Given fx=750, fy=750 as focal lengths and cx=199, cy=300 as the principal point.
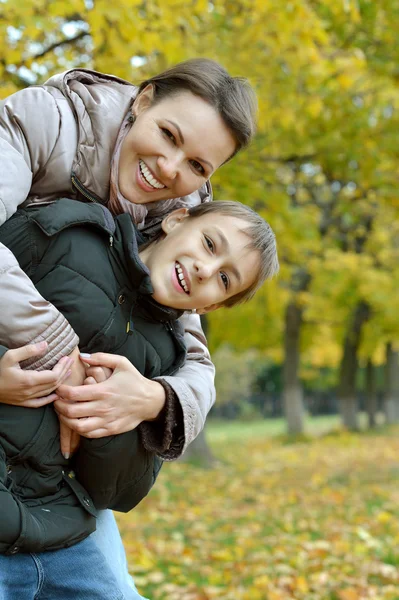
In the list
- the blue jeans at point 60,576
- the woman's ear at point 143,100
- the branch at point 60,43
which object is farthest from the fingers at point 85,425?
the branch at point 60,43

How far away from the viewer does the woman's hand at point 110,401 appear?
1935mm

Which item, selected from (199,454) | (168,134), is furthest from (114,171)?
(199,454)

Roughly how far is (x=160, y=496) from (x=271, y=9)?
251 inches

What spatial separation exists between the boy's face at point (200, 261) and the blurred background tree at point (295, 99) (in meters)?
2.40

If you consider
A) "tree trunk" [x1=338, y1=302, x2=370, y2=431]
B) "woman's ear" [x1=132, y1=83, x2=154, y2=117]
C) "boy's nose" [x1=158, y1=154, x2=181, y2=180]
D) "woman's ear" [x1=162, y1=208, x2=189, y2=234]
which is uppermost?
"woman's ear" [x1=132, y1=83, x2=154, y2=117]

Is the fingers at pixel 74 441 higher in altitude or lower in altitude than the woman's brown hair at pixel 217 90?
lower

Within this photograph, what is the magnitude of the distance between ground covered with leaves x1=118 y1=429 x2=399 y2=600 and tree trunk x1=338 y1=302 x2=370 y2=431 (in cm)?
860

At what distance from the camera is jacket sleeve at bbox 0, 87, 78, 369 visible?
1.82 meters

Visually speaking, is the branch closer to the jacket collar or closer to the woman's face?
the woman's face

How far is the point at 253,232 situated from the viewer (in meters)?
2.29

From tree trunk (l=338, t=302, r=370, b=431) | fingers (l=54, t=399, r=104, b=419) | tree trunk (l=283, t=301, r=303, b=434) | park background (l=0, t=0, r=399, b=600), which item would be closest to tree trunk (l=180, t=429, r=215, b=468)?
park background (l=0, t=0, r=399, b=600)

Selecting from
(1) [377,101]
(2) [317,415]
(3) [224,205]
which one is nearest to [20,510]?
(3) [224,205]

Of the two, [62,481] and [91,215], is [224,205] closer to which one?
[91,215]

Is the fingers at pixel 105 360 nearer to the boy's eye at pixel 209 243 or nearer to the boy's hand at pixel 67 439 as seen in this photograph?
the boy's hand at pixel 67 439
